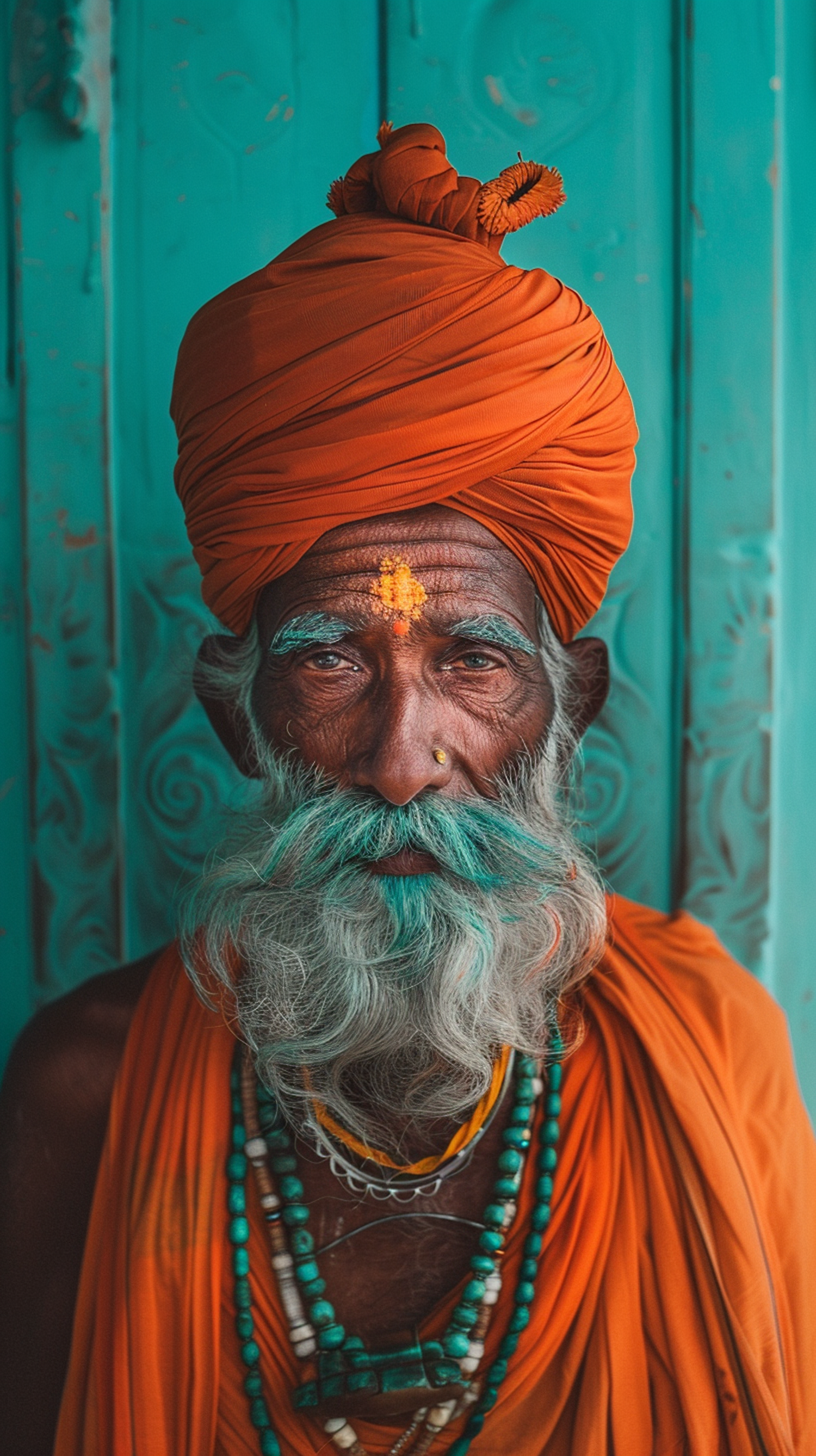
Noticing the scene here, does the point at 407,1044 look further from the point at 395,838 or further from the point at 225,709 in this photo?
the point at 225,709

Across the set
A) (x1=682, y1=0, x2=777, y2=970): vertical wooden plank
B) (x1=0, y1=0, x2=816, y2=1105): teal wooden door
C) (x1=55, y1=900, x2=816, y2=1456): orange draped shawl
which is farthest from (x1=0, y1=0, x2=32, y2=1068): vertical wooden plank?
(x1=682, y1=0, x2=777, y2=970): vertical wooden plank

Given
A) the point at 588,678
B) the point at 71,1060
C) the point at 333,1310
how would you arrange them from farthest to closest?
the point at 588,678
the point at 71,1060
the point at 333,1310

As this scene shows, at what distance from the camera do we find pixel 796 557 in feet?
6.44

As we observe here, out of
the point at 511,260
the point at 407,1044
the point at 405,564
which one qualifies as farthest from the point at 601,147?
the point at 407,1044

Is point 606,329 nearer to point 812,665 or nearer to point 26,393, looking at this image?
point 812,665

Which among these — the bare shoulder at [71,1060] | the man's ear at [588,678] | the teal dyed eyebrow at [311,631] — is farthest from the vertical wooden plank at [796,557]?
the bare shoulder at [71,1060]

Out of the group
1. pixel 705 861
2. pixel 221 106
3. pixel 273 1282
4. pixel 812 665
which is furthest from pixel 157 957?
pixel 221 106

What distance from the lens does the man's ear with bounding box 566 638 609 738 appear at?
5.18 ft

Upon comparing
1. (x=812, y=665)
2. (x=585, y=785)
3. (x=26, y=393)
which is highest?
(x=26, y=393)

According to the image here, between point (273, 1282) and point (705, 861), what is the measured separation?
99cm

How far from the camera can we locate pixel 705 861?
6.37ft

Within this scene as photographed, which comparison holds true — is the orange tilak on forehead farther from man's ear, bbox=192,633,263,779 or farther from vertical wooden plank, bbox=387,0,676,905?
vertical wooden plank, bbox=387,0,676,905

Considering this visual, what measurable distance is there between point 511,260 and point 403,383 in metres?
0.77

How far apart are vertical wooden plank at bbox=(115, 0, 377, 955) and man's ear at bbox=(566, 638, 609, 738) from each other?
670 millimetres
